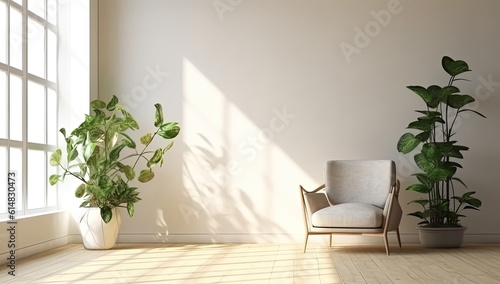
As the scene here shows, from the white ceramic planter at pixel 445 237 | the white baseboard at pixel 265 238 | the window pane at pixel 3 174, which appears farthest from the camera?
the white baseboard at pixel 265 238

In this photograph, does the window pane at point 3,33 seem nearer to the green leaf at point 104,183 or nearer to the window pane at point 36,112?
the window pane at point 36,112

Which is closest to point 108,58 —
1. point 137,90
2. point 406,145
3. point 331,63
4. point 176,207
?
point 137,90

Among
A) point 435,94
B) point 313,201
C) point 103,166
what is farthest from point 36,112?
point 435,94

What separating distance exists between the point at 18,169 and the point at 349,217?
2991 mm

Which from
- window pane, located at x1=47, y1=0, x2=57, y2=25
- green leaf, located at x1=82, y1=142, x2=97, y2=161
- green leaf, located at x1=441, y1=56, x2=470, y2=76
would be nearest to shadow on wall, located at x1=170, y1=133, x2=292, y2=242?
green leaf, located at x1=82, y1=142, x2=97, y2=161

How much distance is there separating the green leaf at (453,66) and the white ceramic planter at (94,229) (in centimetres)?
355

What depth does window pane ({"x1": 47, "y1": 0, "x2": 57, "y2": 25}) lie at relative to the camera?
7.43 meters

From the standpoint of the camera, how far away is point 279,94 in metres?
A: 7.68

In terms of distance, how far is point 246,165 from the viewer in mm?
7680

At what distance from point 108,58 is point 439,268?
4.20m

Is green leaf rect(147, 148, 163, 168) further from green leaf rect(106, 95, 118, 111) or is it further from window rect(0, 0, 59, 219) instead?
window rect(0, 0, 59, 219)

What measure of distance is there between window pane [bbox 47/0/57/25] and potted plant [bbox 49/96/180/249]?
1.00m

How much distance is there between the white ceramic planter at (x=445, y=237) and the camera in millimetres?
7020

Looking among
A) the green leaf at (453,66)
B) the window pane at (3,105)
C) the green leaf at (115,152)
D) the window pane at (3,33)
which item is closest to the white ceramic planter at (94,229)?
the green leaf at (115,152)
